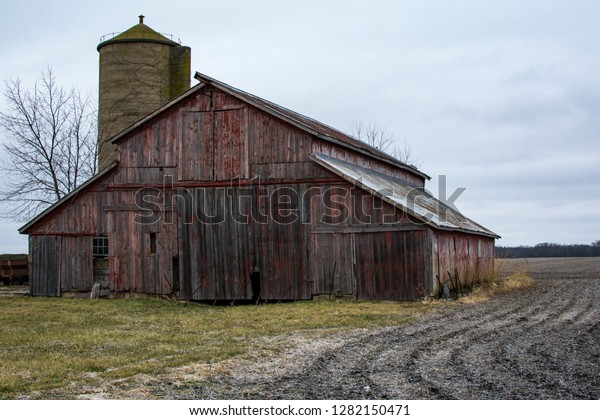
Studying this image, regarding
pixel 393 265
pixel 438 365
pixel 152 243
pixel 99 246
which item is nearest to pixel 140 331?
pixel 438 365

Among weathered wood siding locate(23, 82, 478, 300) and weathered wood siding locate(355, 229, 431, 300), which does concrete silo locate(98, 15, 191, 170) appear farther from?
weathered wood siding locate(355, 229, 431, 300)

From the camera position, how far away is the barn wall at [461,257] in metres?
22.5

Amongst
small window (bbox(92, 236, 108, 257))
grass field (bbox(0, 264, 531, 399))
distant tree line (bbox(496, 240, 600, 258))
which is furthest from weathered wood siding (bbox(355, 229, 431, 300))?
distant tree line (bbox(496, 240, 600, 258))

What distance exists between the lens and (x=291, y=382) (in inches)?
372

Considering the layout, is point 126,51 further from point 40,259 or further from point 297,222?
point 297,222

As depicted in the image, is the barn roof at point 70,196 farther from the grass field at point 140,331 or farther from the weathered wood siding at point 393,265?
the weathered wood siding at point 393,265

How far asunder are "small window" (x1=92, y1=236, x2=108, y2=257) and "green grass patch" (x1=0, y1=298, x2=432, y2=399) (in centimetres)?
186

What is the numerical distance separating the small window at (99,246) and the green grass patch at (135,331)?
6.09 ft

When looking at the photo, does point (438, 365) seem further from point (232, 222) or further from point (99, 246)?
point (99, 246)

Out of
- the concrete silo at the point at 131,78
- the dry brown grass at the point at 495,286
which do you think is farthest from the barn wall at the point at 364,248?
the concrete silo at the point at 131,78

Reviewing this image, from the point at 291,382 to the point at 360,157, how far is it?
733 inches

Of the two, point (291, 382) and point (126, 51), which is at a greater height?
point (126, 51)

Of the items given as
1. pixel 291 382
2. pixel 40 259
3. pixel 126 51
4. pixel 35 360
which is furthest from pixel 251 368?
pixel 126 51

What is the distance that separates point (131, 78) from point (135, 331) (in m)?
18.2
